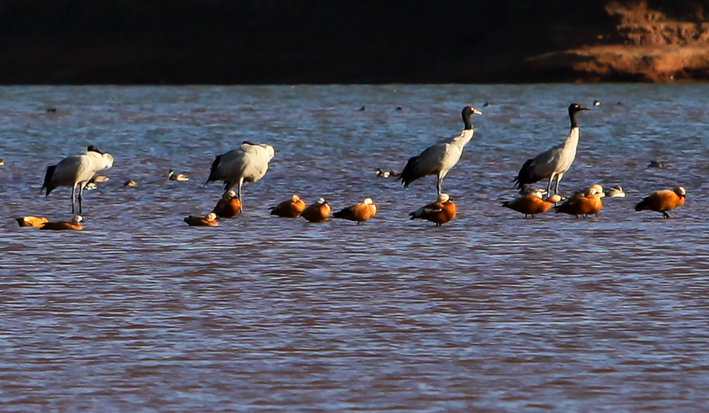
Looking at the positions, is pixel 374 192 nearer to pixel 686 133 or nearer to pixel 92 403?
pixel 92 403

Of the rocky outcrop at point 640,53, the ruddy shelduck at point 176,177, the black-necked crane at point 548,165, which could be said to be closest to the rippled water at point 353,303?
the ruddy shelduck at point 176,177

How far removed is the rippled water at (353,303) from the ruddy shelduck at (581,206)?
169 mm

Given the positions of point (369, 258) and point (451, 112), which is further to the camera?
point (451, 112)

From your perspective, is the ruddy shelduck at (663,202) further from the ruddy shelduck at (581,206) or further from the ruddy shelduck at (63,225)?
the ruddy shelduck at (63,225)

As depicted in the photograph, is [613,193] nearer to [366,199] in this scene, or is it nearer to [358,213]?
[366,199]

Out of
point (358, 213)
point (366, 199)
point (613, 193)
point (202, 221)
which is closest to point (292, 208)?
point (366, 199)

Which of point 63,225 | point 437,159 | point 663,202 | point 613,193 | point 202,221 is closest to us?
point 63,225

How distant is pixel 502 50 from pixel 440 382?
362 ft

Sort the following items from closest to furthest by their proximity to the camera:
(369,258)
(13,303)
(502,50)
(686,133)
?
(13,303) → (369,258) → (686,133) → (502,50)

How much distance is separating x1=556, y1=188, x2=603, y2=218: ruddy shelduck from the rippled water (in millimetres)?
169

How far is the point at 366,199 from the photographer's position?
60.5 feet

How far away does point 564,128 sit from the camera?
50.7 m

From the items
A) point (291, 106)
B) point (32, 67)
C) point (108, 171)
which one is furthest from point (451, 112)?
point (32, 67)

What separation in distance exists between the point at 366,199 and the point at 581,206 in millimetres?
2755
